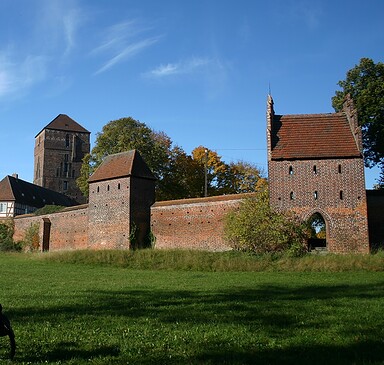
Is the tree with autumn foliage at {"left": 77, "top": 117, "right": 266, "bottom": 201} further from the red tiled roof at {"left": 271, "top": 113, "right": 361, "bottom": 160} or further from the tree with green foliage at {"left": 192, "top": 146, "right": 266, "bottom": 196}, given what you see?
the red tiled roof at {"left": 271, "top": 113, "right": 361, "bottom": 160}

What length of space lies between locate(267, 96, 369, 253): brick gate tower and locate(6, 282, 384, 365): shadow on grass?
1301cm

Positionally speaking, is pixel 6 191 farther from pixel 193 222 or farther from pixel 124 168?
pixel 193 222

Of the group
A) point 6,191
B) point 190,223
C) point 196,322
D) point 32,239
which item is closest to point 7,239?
point 32,239

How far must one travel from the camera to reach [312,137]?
29.8 metres

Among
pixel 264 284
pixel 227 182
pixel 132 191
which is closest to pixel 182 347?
pixel 264 284

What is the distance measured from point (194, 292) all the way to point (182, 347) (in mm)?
6925

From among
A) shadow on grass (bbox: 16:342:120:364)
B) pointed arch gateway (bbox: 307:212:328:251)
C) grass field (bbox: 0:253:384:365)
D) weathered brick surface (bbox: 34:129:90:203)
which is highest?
weathered brick surface (bbox: 34:129:90:203)

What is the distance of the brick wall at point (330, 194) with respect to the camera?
27.3 metres

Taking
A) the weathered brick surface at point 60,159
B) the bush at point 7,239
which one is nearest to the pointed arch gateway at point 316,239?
the bush at point 7,239

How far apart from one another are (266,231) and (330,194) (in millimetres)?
4556

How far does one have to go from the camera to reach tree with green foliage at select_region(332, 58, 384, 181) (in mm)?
33781

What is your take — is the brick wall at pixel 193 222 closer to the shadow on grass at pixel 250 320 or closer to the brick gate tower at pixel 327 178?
the brick gate tower at pixel 327 178

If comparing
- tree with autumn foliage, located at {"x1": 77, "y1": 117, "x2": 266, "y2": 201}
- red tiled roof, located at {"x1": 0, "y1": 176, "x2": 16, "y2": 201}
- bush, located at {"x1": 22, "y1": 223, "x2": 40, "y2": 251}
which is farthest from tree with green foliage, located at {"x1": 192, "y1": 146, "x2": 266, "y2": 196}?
red tiled roof, located at {"x1": 0, "y1": 176, "x2": 16, "y2": 201}

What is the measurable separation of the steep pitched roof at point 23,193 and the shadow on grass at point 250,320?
176ft
